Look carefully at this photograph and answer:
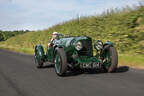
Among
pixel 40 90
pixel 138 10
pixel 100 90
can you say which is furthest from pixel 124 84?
pixel 138 10

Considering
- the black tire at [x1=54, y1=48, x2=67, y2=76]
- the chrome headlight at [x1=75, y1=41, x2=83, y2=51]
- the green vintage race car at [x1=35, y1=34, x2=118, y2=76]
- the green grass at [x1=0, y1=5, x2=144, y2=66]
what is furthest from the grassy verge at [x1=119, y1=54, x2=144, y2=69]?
the black tire at [x1=54, y1=48, x2=67, y2=76]

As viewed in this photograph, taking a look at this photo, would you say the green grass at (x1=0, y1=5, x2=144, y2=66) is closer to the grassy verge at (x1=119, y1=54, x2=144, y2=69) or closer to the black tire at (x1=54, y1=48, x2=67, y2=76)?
the grassy verge at (x1=119, y1=54, x2=144, y2=69)

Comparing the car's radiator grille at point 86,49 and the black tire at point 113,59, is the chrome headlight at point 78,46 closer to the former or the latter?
the car's radiator grille at point 86,49

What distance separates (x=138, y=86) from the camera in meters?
5.63

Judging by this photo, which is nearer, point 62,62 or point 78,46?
point 62,62

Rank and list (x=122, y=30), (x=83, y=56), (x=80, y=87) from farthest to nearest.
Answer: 1. (x=122, y=30)
2. (x=83, y=56)
3. (x=80, y=87)

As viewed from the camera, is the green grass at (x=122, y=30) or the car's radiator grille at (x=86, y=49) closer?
the car's radiator grille at (x=86, y=49)

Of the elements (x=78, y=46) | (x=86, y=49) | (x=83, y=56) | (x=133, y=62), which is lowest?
(x=133, y=62)

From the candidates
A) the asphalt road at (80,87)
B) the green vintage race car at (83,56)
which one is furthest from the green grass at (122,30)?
the asphalt road at (80,87)

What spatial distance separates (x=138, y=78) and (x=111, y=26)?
1051 cm

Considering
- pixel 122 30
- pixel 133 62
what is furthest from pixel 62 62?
pixel 122 30

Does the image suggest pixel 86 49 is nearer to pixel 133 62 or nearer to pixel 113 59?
pixel 113 59

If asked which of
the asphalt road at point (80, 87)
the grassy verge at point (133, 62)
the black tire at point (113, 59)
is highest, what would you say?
the black tire at point (113, 59)

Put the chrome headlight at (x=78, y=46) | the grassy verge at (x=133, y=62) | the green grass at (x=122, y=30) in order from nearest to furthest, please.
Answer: the chrome headlight at (x=78, y=46) < the grassy verge at (x=133, y=62) < the green grass at (x=122, y=30)
